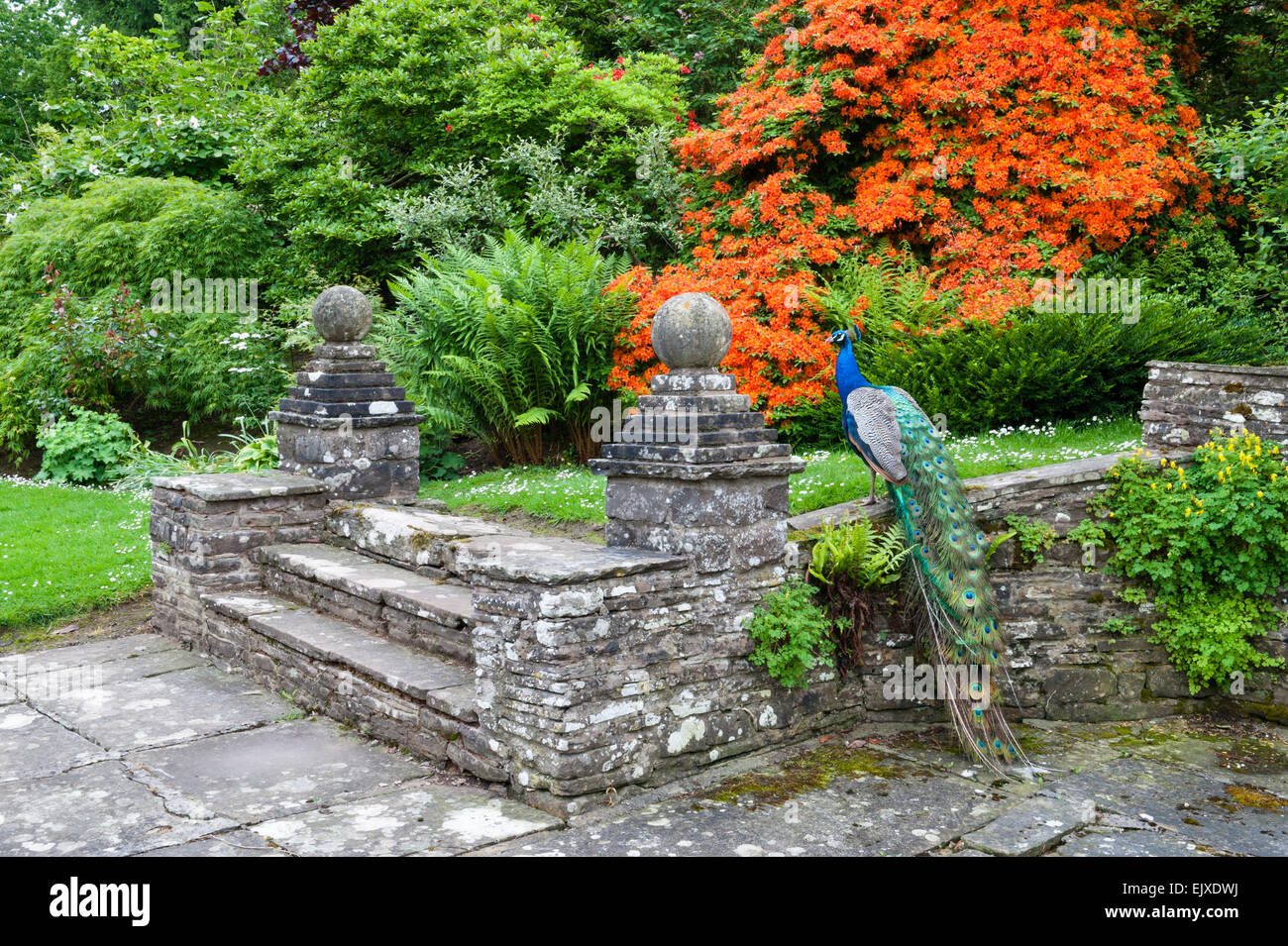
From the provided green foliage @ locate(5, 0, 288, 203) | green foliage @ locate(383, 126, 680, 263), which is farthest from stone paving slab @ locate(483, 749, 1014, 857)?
green foliage @ locate(5, 0, 288, 203)

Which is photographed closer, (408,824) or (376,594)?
(408,824)

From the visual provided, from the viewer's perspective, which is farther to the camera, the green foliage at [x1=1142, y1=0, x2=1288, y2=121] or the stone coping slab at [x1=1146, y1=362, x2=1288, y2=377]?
the green foliage at [x1=1142, y1=0, x2=1288, y2=121]

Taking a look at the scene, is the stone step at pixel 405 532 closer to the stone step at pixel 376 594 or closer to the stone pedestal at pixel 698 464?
the stone step at pixel 376 594

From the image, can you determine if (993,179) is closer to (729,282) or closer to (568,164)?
(729,282)

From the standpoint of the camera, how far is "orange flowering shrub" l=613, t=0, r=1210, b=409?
29.2 ft

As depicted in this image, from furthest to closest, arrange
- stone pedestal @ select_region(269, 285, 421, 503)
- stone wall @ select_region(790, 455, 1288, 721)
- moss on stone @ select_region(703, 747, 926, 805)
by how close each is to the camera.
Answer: stone pedestal @ select_region(269, 285, 421, 503) < stone wall @ select_region(790, 455, 1288, 721) < moss on stone @ select_region(703, 747, 926, 805)

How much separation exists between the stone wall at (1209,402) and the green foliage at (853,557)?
7.07ft

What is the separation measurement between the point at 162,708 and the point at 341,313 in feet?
→ 9.15

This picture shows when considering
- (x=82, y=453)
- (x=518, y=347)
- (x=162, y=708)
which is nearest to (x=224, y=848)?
(x=162, y=708)

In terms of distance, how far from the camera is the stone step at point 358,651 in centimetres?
472

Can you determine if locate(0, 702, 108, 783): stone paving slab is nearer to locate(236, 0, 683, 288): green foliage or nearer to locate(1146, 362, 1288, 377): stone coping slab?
locate(1146, 362, 1288, 377): stone coping slab

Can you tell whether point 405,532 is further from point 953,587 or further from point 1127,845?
point 1127,845

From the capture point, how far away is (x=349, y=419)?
22.8 ft

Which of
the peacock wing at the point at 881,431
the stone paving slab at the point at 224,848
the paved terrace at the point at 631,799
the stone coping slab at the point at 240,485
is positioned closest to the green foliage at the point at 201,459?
the stone coping slab at the point at 240,485
